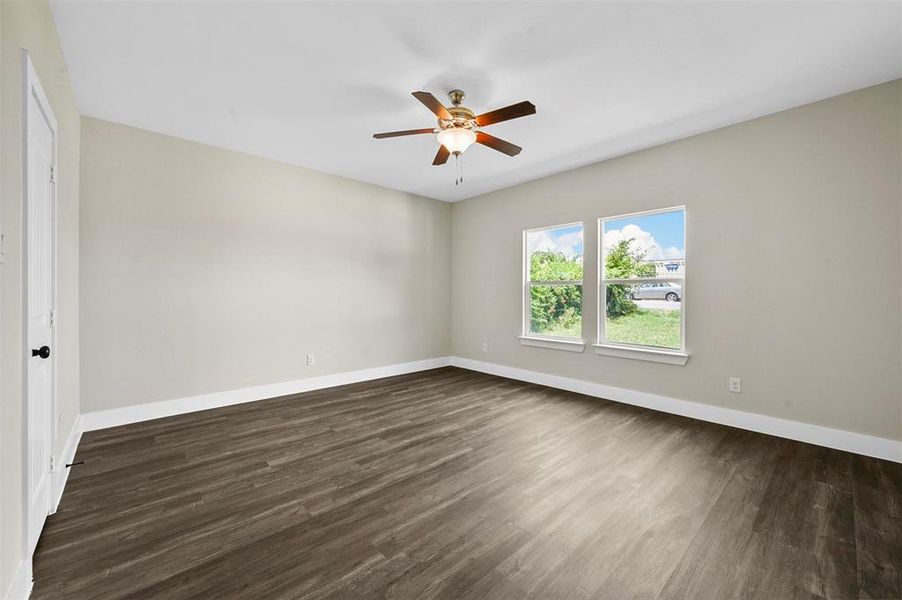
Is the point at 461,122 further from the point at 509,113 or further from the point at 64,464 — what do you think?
the point at 64,464

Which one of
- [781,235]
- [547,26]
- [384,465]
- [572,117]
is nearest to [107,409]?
[384,465]

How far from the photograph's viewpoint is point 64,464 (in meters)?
2.49

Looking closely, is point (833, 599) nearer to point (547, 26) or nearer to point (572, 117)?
point (547, 26)

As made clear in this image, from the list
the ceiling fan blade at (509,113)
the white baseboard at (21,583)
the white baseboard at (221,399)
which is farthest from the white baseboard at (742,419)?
the white baseboard at (21,583)

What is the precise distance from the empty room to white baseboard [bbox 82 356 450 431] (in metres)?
0.03

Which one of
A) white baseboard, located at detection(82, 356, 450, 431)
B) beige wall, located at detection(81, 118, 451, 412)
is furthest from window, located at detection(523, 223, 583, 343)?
white baseboard, located at detection(82, 356, 450, 431)


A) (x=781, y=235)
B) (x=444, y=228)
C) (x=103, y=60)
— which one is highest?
(x=103, y=60)

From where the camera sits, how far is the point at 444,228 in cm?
622

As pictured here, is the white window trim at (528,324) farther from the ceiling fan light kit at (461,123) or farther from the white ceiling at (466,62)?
the ceiling fan light kit at (461,123)

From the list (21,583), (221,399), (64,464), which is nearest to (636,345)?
(221,399)

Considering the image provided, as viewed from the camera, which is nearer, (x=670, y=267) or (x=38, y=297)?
(x=38, y=297)

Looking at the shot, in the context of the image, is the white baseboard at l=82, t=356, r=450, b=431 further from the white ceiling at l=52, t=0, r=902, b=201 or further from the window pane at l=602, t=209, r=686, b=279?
the window pane at l=602, t=209, r=686, b=279

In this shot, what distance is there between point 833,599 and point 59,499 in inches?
152

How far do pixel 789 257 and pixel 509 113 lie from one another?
269 cm
